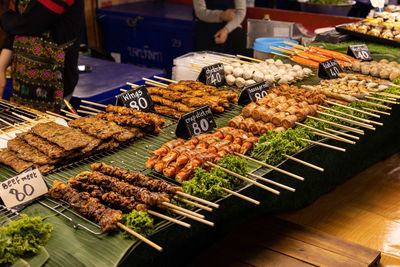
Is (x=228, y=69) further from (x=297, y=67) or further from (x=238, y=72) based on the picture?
(x=297, y=67)

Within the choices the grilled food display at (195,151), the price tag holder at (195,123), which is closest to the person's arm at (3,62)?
the price tag holder at (195,123)

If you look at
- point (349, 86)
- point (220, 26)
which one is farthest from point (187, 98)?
point (220, 26)

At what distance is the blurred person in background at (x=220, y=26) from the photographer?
881 cm

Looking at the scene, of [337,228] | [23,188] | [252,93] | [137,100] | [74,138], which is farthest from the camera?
[252,93]

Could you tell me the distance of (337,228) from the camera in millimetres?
4191

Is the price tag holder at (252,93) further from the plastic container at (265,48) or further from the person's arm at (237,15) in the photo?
the person's arm at (237,15)

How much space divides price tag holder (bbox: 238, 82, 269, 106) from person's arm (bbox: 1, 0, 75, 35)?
250 cm

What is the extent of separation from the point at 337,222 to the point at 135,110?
92.6 inches

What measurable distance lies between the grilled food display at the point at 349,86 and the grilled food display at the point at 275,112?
0.21 metres

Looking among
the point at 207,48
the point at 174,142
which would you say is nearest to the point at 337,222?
the point at 174,142

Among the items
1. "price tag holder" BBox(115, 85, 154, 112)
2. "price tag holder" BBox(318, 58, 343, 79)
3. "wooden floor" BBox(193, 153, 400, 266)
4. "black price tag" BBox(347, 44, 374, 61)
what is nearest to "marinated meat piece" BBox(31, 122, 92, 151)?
"price tag holder" BBox(115, 85, 154, 112)

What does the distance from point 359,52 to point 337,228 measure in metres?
3.23

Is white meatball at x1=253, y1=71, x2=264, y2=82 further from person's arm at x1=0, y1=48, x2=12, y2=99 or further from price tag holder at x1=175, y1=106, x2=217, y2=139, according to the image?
person's arm at x1=0, y1=48, x2=12, y2=99

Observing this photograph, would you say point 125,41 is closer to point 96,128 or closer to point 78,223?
point 96,128
